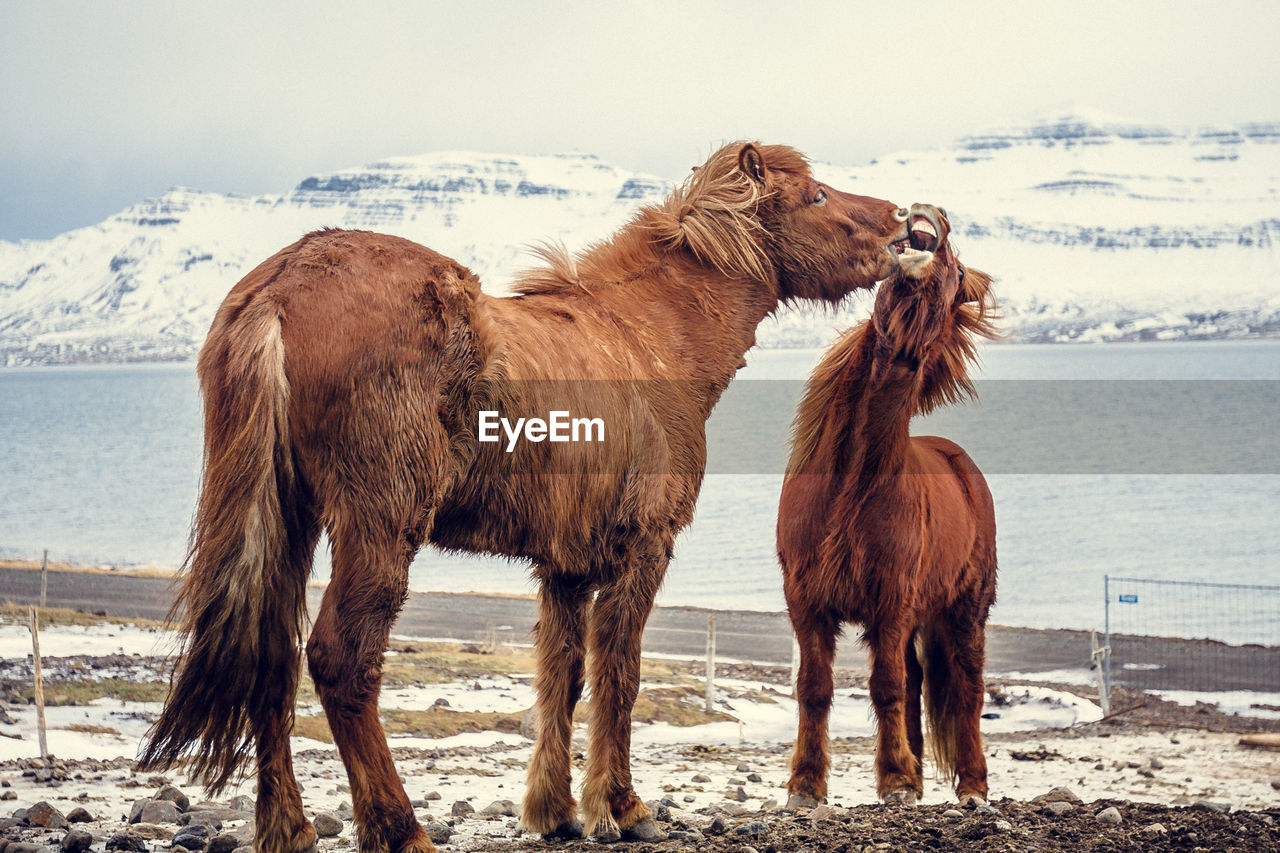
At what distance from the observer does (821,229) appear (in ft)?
20.6

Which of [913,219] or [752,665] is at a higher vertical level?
[913,219]

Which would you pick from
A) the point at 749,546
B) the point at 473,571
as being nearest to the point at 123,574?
the point at 473,571

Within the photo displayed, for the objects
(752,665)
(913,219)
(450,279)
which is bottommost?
(752,665)

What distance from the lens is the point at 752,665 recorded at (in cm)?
1789

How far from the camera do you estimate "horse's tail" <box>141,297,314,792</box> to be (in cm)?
452

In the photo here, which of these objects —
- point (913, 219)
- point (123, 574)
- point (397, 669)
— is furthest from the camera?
point (123, 574)

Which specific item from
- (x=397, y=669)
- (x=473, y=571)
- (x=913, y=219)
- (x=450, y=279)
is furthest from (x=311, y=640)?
(x=473, y=571)

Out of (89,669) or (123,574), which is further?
(123,574)

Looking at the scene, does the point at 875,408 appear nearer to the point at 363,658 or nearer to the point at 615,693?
the point at 615,693

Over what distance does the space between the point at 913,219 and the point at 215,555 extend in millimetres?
4046

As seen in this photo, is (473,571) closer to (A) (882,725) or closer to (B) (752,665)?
(B) (752,665)

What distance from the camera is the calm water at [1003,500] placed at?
32656 mm

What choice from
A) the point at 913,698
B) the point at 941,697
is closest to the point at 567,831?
the point at 913,698

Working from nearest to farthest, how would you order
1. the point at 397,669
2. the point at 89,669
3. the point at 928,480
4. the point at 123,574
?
1. the point at 928,480
2. the point at 89,669
3. the point at 397,669
4. the point at 123,574
